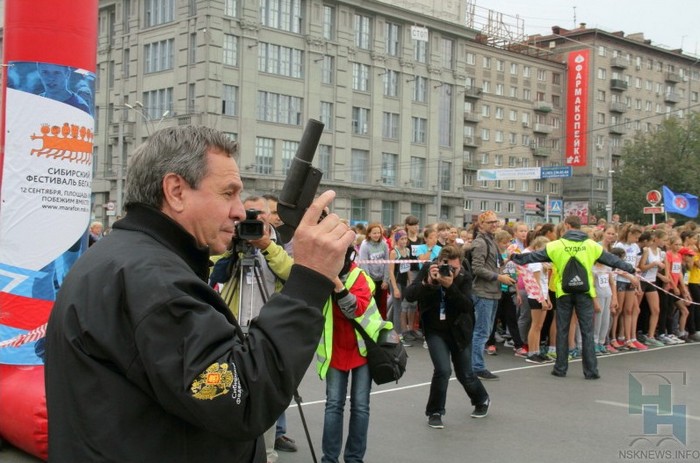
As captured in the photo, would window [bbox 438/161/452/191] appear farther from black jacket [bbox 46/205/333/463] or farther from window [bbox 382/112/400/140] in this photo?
black jacket [bbox 46/205/333/463]

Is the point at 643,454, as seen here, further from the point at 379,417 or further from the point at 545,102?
the point at 545,102

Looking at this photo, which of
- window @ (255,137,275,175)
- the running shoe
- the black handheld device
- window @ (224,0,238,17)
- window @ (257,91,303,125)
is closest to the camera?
the black handheld device

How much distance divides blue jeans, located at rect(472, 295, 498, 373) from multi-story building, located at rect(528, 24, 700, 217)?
220 ft

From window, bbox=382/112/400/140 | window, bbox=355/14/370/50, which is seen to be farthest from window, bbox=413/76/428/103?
window, bbox=355/14/370/50

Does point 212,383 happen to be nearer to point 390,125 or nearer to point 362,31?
point 362,31

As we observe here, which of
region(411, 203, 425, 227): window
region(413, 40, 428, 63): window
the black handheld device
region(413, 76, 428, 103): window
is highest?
region(413, 40, 428, 63): window

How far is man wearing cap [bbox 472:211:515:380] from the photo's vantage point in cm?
1004

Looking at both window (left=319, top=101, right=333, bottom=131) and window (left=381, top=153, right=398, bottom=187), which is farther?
window (left=381, top=153, right=398, bottom=187)

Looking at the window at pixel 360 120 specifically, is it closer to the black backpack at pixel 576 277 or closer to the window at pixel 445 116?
the window at pixel 445 116

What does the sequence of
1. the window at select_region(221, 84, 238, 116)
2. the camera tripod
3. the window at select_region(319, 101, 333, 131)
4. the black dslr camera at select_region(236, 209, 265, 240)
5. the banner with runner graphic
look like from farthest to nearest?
the window at select_region(319, 101, 333, 131)
the window at select_region(221, 84, 238, 116)
the banner with runner graphic
the camera tripod
the black dslr camera at select_region(236, 209, 265, 240)

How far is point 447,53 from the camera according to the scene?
2255 inches

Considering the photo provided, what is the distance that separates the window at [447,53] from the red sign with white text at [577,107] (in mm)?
17772

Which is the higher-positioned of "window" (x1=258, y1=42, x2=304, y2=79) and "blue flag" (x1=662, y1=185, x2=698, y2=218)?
"window" (x1=258, y1=42, x2=304, y2=79)

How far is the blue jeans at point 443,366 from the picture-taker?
7.34 m
